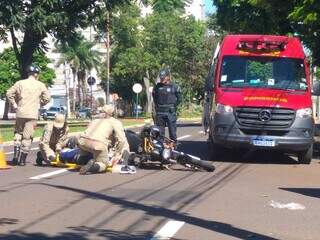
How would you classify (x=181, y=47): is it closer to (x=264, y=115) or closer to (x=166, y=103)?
(x=166, y=103)

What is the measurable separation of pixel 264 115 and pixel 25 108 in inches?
202

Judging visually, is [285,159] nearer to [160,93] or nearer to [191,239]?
[160,93]

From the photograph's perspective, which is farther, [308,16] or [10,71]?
[10,71]

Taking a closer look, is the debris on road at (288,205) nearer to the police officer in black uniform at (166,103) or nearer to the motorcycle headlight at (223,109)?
the motorcycle headlight at (223,109)

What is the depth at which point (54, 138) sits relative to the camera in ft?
46.7

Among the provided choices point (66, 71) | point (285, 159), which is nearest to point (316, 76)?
point (285, 159)

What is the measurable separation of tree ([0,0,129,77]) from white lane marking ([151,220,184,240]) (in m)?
21.8

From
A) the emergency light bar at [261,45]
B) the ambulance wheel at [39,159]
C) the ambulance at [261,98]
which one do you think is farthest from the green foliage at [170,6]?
the ambulance wheel at [39,159]

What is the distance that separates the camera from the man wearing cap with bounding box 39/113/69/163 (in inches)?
556

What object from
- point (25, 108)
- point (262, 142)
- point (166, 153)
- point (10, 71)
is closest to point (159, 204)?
point (166, 153)

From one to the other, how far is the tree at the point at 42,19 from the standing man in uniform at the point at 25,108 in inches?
591

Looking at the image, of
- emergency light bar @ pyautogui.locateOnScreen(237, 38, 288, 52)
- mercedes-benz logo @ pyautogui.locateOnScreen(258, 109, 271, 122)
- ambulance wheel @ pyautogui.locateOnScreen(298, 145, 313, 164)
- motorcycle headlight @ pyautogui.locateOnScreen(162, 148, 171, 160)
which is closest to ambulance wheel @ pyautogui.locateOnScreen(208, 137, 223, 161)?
mercedes-benz logo @ pyautogui.locateOnScreen(258, 109, 271, 122)

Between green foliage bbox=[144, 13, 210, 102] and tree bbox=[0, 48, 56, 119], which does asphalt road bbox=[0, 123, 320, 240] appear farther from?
tree bbox=[0, 48, 56, 119]

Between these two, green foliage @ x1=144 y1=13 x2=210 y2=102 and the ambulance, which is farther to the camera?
green foliage @ x1=144 y1=13 x2=210 y2=102
